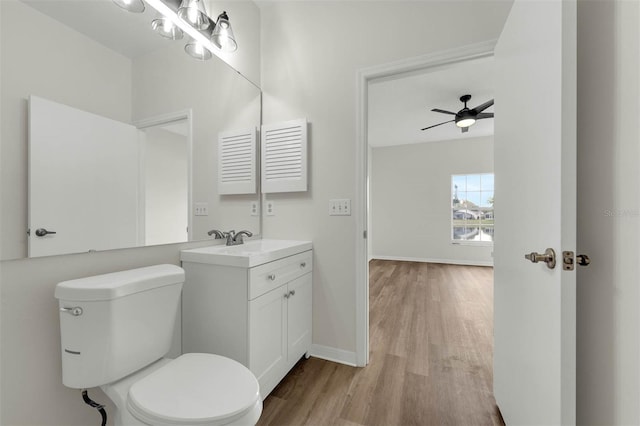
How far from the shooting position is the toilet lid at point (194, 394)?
0.74 m

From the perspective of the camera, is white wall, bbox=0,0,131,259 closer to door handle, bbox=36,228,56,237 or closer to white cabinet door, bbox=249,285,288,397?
door handle, bbox=36,228,56,237

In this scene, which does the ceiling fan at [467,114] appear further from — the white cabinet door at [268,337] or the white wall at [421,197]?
Result: the white cabinet door at [268,337]

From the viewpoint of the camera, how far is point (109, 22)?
1.09 metres

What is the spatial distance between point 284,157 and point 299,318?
3.72 feet

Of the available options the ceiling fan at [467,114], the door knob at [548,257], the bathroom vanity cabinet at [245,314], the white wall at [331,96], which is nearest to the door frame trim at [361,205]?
the white wall at [331,96]

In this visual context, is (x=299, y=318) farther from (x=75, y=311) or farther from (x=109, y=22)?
(x=109, y=22)

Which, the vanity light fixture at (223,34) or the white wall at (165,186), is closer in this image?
the white wall at (165,186)

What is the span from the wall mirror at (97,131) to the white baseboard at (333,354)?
113cm

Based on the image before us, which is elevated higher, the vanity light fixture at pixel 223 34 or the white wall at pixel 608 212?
the vanity light fixture at pixel 223 34

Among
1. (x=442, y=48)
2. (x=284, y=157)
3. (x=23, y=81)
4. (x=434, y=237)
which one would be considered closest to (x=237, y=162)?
(x=284, y=157)

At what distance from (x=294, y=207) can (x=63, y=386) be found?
1408 millimetres

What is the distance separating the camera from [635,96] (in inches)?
25.1

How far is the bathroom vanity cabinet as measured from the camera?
1.21m

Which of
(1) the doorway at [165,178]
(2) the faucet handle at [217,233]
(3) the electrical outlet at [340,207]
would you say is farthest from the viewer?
(3) the electrical outlet at [340,207]
